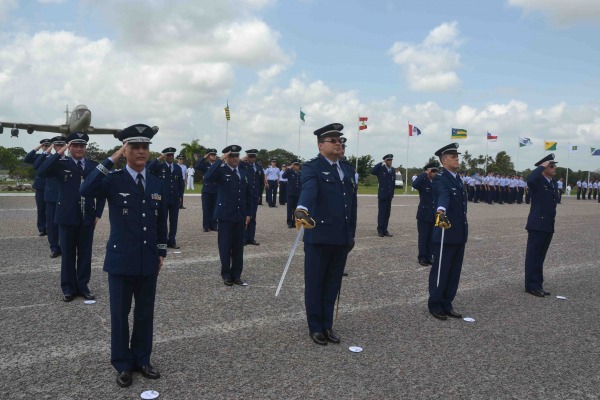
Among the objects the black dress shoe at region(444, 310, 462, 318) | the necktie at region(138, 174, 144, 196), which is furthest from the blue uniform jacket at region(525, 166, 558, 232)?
the necktie at region(138, 174, 144, 196)

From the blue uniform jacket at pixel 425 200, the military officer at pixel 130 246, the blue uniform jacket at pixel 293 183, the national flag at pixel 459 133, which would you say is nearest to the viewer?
the military officer at pixel 130 246

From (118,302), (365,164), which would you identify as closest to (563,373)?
(118,302)

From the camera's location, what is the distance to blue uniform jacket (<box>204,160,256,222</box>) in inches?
293

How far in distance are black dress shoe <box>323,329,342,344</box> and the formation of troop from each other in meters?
0.01

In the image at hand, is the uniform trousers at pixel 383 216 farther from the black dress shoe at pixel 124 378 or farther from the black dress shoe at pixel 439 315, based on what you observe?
the black dress shoe at pixel 124 378

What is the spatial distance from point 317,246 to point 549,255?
8.37m

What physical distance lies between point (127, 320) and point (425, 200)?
718cm

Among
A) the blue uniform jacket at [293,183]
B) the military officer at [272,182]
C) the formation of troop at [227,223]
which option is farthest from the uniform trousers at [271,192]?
the formation of troop at [227,223]

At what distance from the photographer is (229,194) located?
295 inches

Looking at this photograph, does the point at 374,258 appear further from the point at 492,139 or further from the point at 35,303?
the point at 492,139

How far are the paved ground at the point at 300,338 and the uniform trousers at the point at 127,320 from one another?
0.18m

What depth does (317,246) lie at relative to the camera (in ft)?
16.7

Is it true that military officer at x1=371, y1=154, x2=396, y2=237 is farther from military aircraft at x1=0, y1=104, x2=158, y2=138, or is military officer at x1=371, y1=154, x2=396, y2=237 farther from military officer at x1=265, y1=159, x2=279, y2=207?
military aircraft at x1=0, y1=104, x2=158, y2=138

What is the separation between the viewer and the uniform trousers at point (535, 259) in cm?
747
